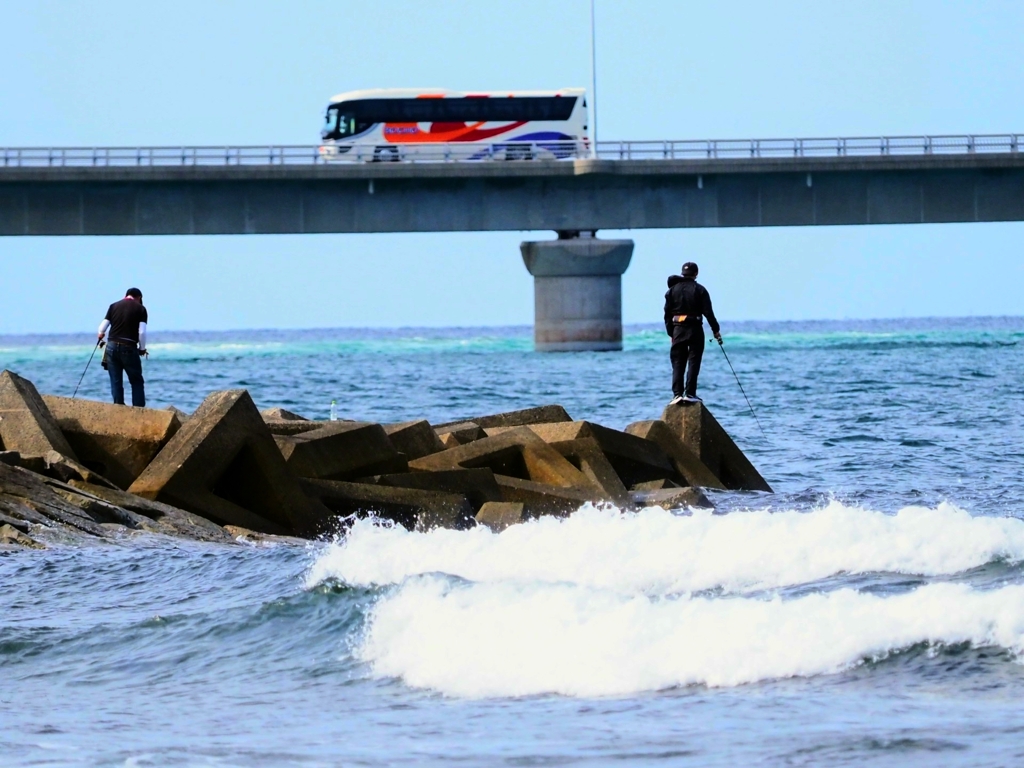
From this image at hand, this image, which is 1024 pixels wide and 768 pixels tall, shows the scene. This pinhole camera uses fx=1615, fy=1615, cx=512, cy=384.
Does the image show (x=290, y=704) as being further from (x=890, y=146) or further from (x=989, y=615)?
(x=890, y=146)

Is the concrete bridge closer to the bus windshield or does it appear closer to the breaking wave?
the bus windshield

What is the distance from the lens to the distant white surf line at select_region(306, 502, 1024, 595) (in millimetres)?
8930

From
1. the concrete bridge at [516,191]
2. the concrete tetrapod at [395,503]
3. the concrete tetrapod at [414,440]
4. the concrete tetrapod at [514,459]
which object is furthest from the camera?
the concrete bridge at [516,191]

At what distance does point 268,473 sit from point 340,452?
100cm

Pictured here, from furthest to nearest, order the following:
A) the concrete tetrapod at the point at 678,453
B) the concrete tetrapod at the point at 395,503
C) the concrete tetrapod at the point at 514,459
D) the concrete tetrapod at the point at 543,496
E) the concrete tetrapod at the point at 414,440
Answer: the concrete tetrapod at the point at 678,453, the concrete tetrapod at the point at 414,440, the concrete tetrapod at the point at 514,459, the concrete tetrapod at the point at 543,496, the concrete tetrapod at the point at 395,503

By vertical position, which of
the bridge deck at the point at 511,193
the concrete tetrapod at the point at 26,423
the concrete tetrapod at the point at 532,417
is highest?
the bridge deck at the point at 511,193

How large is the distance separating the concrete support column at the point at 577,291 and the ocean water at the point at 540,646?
43368 mm

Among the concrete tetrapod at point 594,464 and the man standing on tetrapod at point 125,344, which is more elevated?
the man standing on tetrapod at point 125,344

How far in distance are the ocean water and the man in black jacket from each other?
4.79 meters

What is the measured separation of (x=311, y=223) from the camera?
51438 millimetres

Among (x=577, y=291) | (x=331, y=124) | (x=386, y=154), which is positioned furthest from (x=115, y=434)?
(x=577, y=291)

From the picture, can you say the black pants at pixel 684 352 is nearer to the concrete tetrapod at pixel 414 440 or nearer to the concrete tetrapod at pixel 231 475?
the concrete tetrapod at pixel 414 440

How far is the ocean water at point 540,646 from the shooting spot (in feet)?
18.7

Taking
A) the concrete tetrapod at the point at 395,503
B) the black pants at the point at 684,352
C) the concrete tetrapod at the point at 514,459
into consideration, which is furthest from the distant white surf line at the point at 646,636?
the black pants at the point at 684,352
